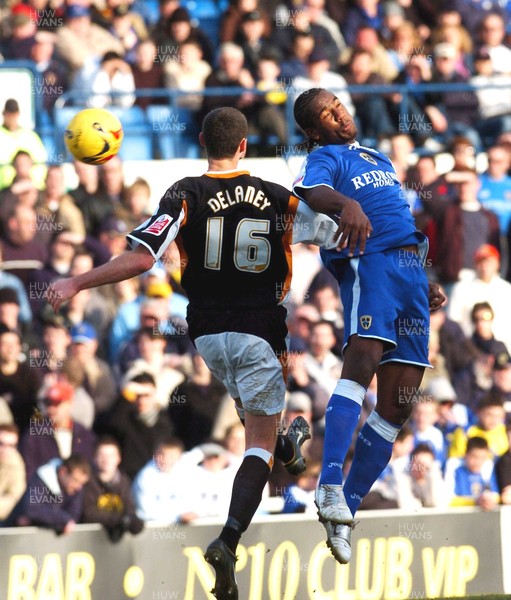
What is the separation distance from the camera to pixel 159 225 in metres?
6.67

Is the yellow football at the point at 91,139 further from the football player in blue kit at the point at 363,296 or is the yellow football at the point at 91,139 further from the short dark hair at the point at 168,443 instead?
the short dark hair at the point at 168,443

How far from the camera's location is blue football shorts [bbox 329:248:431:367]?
6.92m

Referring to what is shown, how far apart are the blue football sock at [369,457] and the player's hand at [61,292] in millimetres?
1868

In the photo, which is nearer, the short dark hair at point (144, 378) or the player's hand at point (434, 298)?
the player's hand at point (434, 298)

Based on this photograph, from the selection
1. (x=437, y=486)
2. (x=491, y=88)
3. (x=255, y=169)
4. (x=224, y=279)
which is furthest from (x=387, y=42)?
(x=224, y=279)

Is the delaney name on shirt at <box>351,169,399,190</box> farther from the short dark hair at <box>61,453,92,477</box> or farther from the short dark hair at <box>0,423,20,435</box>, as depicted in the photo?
the short dark hair at <box>0,423,20,435</box>

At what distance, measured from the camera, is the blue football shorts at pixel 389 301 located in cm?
692

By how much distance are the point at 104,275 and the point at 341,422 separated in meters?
1.45

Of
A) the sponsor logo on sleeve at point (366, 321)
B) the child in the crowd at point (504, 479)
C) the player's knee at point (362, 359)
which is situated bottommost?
the child in the crowd at point (504, 479)

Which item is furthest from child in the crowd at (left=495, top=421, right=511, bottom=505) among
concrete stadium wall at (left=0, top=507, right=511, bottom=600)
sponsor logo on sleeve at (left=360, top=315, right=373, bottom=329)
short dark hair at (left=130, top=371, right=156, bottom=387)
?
sponsor logo on sleeve at (left=360, top=315, right=373, bottom=329)

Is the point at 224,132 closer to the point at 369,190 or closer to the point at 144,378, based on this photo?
the point at 369,190

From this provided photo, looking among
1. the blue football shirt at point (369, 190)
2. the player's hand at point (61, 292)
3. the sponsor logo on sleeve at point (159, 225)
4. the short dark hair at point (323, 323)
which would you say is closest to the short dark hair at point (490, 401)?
the short dark hair at point (323, 323)

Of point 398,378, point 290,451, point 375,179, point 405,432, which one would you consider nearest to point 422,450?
point 405,432

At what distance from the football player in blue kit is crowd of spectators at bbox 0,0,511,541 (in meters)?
0.15
